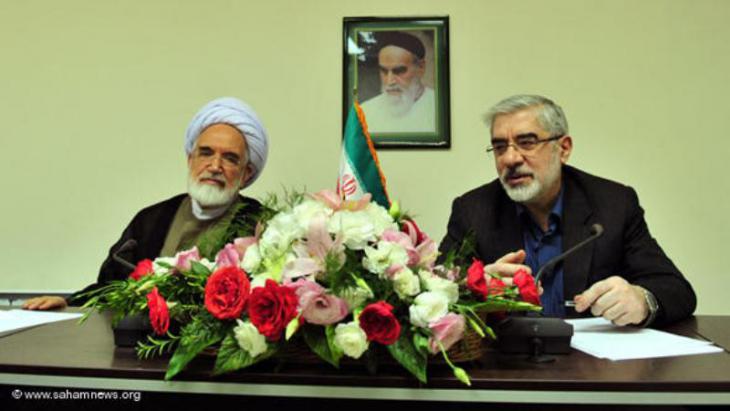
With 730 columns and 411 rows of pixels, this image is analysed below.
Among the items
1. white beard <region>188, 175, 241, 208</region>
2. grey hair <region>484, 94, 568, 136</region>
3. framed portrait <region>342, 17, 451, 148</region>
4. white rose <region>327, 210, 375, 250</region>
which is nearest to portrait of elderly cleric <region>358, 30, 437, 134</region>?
framed portrait <region>342, 17, 451, 148</region>

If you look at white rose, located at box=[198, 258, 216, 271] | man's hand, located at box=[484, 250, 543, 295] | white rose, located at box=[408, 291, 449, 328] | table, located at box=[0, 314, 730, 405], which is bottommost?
table, located at box=[0, 314, 730, 405]

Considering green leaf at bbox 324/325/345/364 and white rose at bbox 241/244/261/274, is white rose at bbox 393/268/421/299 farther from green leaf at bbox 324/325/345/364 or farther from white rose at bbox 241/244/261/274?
white rose at bbox 241/244/261/274

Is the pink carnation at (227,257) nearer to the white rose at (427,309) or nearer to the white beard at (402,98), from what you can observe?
the white rose at (427,309)

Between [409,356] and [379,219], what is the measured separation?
0.80ft

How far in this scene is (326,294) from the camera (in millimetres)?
935

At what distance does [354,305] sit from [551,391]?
1.12 feet

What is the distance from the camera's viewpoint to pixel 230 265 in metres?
1.03

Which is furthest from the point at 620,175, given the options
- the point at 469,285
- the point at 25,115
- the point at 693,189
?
the point at 25,115

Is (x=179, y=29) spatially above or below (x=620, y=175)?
above

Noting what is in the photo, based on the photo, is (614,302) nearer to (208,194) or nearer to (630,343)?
(630,343)

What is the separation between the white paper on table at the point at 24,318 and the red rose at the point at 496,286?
1.12 meters

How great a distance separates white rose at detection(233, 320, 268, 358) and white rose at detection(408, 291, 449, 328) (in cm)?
25

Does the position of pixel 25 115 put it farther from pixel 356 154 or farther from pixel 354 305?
pixel 354 305

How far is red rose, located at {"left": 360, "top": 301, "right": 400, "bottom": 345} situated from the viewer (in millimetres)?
903
